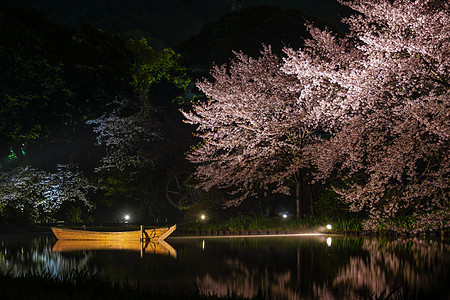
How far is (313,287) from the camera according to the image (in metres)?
9.78

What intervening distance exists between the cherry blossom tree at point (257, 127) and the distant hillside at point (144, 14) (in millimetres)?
32892

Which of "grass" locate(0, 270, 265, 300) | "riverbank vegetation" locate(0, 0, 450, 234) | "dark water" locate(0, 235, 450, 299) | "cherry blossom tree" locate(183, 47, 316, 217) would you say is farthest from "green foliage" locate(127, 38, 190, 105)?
"grass" locate(0, 270, 265, 300)

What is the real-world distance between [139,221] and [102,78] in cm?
996

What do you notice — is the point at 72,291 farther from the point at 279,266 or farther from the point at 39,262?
the point at 39,262

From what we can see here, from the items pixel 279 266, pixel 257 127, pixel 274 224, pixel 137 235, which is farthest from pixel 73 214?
pixel 279 266

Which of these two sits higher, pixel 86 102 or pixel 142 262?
pixel 86 102

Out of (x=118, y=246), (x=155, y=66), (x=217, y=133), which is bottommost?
(x=118, y=246)

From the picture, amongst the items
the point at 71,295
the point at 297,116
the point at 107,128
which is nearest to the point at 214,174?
the point at 297,116

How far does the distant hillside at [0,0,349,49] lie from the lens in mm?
62375

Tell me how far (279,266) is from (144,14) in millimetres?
60860

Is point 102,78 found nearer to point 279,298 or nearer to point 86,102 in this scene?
point 86,102

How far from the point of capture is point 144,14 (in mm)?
69062

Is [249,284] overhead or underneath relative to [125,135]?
underneath

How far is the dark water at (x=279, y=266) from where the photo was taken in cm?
962
